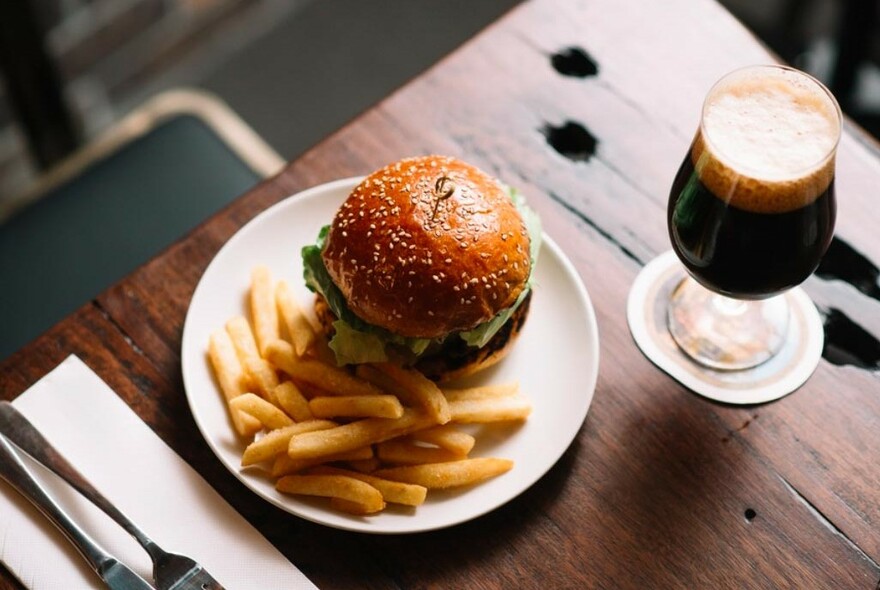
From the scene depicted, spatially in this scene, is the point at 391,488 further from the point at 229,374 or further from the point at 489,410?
the point at 229,374

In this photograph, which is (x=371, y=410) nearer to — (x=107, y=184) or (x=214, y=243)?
(x=214, y=243)

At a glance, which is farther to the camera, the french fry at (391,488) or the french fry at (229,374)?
the french fry at (229,374)

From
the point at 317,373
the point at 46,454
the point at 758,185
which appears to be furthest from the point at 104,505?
the point at 758,185

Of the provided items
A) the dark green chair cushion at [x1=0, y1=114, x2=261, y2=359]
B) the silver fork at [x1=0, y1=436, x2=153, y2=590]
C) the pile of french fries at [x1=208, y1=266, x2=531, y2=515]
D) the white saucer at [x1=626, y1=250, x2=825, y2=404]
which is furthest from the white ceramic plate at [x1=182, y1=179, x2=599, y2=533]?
the dark green chair cushion at [x1=0, y1=114, x2=261, y2=359]

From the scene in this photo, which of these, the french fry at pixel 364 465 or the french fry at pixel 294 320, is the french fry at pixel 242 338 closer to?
the french fry at pixel 294 320

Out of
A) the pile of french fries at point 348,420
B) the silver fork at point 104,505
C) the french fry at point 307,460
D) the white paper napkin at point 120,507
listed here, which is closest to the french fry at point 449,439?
the pile of french fries at point 348,420

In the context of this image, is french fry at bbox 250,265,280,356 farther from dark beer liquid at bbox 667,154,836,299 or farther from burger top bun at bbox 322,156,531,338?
dark beer liquid at bbox 667,154,836,299

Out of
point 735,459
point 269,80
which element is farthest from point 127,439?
point 269,80
